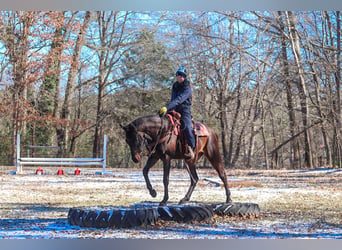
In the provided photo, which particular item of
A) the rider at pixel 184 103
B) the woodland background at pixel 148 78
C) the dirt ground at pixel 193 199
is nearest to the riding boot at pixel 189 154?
the rider at pixel 184 103

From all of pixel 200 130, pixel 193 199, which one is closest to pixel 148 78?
pixel 193 199

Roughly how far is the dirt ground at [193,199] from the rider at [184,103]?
1007 mm

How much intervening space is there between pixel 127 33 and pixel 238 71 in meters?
5.40

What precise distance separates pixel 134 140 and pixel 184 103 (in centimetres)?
98

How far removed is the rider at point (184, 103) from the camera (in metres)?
6.71

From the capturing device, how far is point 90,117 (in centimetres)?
2680

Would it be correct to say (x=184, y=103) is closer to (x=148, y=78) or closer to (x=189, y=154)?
(x=189, y=154)

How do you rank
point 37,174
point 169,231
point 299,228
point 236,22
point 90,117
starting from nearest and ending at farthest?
1. point 169,231
2. point 299,228
3. point 37,174
4. point 236,22
5. point 90,117

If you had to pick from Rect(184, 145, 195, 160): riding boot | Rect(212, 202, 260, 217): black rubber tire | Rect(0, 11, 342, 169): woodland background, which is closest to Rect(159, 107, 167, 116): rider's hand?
Rect(184, 145, 195, 160): riding boot

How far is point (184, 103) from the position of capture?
681cm

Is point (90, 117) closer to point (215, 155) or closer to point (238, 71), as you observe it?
point (238, 71)

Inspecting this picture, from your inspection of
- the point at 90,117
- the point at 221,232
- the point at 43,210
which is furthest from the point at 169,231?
the point at 90,117

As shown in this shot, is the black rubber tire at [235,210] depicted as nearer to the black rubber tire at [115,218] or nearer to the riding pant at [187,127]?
the riding pant at [187,127]

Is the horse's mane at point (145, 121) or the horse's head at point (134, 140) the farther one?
the horse's mane at point (145, 121)
